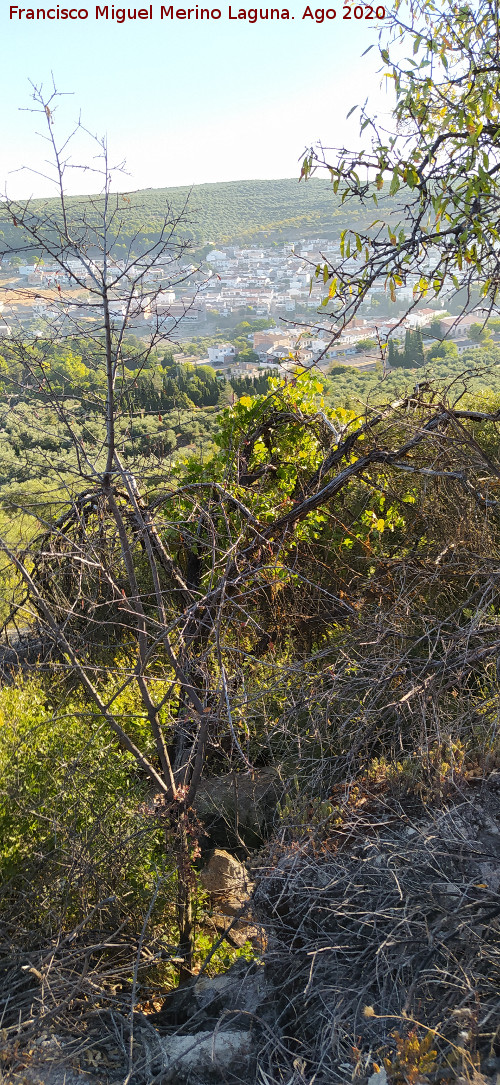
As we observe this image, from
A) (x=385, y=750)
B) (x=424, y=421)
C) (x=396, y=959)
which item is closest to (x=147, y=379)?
(x=424, y=421)

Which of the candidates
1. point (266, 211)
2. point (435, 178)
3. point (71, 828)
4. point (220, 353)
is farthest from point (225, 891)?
point (266, 211)

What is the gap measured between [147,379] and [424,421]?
1.60m

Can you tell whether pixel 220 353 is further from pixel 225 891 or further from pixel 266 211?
pixel 266 211

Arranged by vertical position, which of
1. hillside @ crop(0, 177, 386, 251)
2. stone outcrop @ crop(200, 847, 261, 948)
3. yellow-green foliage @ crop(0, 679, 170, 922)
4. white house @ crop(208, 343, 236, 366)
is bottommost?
stone outcrop @ crop(200, 847, 261, 948)

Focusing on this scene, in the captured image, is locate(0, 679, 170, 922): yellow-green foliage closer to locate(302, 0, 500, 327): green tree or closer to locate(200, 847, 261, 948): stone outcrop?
locate(200, 847, 261, 948): stone outcrop

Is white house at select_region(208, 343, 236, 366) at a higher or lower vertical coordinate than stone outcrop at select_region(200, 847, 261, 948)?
higher

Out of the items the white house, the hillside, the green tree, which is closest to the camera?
the green tree

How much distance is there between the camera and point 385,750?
3.85 m

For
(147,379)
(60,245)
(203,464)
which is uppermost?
(60,245)

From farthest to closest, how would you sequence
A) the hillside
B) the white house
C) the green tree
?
the hillside, the white house, the green tree

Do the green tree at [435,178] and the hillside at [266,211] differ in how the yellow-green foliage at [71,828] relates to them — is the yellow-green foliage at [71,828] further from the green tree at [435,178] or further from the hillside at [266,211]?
the hillside at [266,211]

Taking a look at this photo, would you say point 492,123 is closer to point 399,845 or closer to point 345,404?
point 399,845

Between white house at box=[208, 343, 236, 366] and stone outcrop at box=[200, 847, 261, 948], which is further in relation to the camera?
white house at box=[208, 343, 236, 366]

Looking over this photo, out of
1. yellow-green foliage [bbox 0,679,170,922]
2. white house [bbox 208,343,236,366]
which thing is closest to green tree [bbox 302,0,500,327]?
yellow-green foliage [bbox 0,679,170,922]
